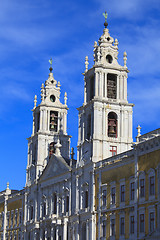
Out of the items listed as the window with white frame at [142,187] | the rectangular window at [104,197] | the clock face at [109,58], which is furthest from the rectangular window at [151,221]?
the clock face at [109,58]

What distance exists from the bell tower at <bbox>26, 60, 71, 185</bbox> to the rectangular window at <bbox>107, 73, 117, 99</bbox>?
1393cm

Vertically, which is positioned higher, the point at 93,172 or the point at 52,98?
the point at 52,98

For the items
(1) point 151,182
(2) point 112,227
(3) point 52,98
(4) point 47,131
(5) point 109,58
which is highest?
(5) point 109,58

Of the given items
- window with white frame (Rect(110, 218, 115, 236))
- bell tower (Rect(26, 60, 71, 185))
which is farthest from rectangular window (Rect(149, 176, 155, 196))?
bell tower (Rect(26, 60, 71, 185))

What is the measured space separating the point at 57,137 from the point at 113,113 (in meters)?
15.8

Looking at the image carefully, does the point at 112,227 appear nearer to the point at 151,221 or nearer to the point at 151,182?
the point at 151,221

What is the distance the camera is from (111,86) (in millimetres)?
62812

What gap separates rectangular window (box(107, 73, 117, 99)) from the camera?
6259 centimetres

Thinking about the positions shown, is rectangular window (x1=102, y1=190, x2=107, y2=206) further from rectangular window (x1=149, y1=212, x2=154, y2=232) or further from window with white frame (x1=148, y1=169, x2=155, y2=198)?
rectangular window (x1=149, y1=212, x2=154, y2=232)

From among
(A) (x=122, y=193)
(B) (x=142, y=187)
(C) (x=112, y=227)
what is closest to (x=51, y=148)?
(C) (x=112, y=227)

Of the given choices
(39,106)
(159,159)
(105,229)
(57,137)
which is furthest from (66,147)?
(159,159)

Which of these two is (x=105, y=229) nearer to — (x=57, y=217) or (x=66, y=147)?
(x=57, y=217)

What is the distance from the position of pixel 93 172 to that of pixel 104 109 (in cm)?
718

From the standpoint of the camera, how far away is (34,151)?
76500 mm
